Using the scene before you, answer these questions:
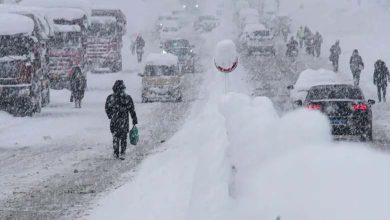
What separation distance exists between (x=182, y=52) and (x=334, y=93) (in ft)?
84.4

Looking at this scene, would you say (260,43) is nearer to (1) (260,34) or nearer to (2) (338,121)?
(1) (260,34)

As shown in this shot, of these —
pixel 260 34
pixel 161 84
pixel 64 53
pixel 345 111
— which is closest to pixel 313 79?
pixel 161 84

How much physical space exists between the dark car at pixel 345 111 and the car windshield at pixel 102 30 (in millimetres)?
24718

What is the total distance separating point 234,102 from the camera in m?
11.6

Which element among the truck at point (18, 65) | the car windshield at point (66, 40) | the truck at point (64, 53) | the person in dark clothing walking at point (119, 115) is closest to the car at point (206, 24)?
the truck at point (64, 53)

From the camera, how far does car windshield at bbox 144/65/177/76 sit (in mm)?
Result: 30094

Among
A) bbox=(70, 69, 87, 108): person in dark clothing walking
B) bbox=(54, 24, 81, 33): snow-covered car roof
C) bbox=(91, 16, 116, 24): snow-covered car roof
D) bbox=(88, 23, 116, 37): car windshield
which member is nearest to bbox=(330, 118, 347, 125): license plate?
bbox=(70, 69, 87, 108): person in dark clothing walking

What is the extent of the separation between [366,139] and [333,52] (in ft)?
68.2

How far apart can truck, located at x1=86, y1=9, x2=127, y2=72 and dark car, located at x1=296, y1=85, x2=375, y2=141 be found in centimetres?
2459

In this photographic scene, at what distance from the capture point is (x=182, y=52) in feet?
140

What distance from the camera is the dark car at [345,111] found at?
1675cm

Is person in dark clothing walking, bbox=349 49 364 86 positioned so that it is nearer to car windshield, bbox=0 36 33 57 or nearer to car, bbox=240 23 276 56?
car windshield, bbox=0 36 33 57

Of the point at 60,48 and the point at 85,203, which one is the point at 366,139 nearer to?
the point at 85,203

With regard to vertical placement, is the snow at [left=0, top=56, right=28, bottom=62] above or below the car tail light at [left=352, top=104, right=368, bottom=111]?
above
